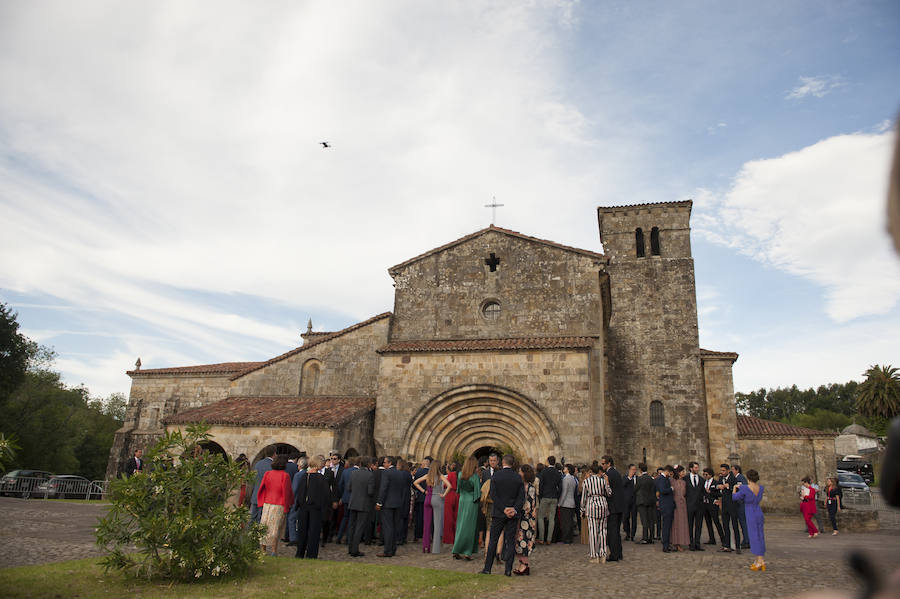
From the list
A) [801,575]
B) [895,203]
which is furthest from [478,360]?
[895,203]

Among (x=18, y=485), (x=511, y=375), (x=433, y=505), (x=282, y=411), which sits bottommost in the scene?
(x=18, y=485)

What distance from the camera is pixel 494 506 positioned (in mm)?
8617

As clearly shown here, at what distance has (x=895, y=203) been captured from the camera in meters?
1.01

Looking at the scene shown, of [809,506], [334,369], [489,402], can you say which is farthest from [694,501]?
[334,369]

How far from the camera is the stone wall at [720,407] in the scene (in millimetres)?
23109

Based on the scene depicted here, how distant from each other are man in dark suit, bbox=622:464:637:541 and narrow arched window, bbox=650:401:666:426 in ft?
Result: 33.1

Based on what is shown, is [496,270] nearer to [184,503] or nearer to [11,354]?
[184,503]

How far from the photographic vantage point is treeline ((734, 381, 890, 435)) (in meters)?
72.1

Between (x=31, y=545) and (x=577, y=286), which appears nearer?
(x=31, y=545)

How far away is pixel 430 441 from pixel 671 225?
15.7 metres

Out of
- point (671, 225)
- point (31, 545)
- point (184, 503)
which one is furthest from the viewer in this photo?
point (671, 225)

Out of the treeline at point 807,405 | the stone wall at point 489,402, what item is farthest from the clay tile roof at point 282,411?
the treeline at point 807,405

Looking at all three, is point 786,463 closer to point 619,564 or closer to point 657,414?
point 657,414

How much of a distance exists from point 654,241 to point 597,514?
19.1 m
